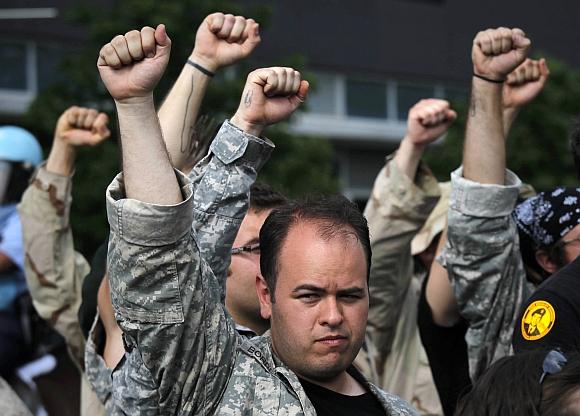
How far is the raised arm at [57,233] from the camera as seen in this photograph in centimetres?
427

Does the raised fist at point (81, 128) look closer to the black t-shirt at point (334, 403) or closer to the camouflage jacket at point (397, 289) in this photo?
the camouflage jacket at point (397, 289)

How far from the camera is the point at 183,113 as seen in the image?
325 cm

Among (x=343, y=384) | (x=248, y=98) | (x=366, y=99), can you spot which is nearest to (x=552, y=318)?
(x=343, y=384)

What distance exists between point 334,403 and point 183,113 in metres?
1.10

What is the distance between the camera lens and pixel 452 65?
2123 centimetres

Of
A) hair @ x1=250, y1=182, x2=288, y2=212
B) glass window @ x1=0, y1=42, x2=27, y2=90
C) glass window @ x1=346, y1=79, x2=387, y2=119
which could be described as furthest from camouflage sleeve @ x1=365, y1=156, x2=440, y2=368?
glass window @ x1=346, y1=79, x2=387, y2=119

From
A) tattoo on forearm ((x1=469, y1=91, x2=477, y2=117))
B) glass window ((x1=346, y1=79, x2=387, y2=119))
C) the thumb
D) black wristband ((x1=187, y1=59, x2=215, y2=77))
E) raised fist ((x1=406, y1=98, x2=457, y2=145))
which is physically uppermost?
the thumb

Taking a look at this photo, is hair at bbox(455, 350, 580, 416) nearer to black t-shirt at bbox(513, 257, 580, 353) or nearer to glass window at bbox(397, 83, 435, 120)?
black t-shirt at bbox(513, 257, 580, 353)

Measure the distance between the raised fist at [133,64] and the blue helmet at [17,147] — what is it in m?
3.05

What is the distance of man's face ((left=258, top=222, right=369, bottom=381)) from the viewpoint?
8.05 ft

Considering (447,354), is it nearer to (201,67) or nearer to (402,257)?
(402,257)

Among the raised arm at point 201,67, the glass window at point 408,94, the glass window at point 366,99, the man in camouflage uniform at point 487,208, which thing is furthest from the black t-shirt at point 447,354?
the glass window at point 408,94

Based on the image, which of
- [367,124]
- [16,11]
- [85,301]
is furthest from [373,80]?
[85,301]

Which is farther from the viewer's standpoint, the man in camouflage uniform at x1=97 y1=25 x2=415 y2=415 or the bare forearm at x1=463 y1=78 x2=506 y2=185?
the bare forearm at x1=463 y1=78 x2=506 y2=185
